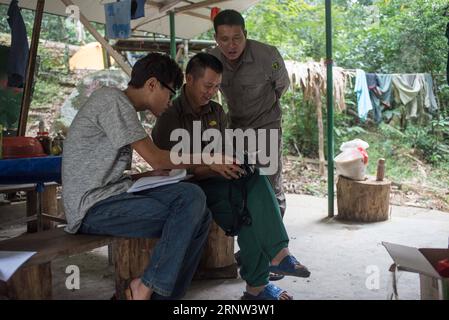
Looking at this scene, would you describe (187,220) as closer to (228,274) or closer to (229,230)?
→ (229,230)

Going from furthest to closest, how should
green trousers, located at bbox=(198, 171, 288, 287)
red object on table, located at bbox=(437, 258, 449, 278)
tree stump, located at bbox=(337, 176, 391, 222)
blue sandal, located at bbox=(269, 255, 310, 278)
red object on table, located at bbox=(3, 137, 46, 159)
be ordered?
1. tree stump, located at bbox=(337, 176, 391, 222)
2. red object on table, located at bbox=(3, 137, 46, 159)
3. blue sandal, located at bbox=(269, 255, 310, 278)
4. green trousers, located at bbox=(198, 171, 288, 287)
5. red object on table, located at bbox=(437, 258, 449, 278)

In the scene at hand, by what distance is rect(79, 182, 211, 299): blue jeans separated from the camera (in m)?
1.92

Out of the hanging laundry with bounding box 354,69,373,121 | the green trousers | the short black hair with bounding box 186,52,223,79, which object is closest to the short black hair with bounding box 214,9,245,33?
the short black hair with bounding box 186,52,223,79

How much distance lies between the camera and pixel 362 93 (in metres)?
8.16

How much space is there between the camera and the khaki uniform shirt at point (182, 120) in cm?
263

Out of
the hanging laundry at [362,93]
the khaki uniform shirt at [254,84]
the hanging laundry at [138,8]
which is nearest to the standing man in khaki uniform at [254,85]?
the khaki uniform shirt at [254,84]

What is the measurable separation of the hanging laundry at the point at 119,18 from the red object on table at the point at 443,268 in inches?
140

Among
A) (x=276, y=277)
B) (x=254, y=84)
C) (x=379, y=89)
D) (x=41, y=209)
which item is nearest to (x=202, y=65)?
(x=254, y=84)

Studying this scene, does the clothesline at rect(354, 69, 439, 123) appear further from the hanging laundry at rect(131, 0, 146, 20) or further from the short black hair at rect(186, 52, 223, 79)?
the short black hair at rect(186, 52, 223, 79)

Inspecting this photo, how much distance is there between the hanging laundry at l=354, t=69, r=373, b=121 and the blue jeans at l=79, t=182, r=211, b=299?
21.8 feet

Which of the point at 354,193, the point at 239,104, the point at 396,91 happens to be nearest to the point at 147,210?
the point at 239,104

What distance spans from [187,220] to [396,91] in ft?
24.2

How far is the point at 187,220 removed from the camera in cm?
196

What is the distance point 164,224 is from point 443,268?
1182 mm
